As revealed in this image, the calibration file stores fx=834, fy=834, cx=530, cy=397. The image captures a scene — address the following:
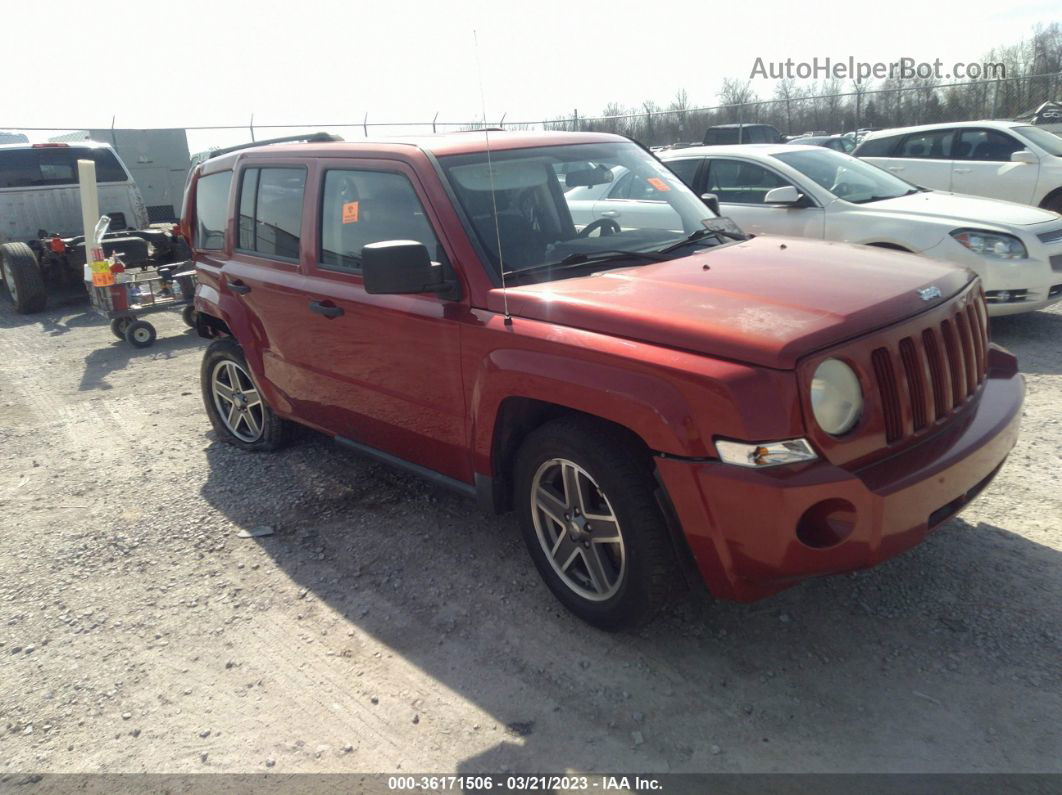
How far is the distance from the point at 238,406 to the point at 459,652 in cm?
296

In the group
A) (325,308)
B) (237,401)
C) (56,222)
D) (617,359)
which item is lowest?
(237,401)

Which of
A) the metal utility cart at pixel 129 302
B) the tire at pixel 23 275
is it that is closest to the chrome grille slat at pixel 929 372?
the metal utility cart at pixel 129 302

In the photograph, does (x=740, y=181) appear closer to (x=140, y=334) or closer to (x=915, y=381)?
(x=915, y=381)

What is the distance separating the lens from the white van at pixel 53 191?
11.8 metres

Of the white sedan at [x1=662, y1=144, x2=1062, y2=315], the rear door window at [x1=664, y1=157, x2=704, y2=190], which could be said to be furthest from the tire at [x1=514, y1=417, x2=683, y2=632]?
the rear door window at [x1=664, y1=157, x2=704, y2=190]

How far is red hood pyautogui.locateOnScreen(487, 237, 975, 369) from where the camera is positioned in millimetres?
2691

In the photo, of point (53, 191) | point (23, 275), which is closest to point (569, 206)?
point (23, 275)

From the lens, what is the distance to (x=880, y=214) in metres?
7.14

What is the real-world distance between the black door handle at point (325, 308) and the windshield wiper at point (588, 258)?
3.51ft

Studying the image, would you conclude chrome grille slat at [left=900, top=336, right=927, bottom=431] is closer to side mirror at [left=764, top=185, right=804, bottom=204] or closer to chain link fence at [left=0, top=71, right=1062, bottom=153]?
side mirror at [left=764, top=185, right=804, bottom=204]

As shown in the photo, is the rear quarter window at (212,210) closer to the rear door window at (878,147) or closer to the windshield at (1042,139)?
the rear door window at (878,147)

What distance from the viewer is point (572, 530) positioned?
3250 mm

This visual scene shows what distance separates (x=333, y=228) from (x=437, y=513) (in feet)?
5.18

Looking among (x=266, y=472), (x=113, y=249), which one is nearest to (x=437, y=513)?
(x=266, y=472)
